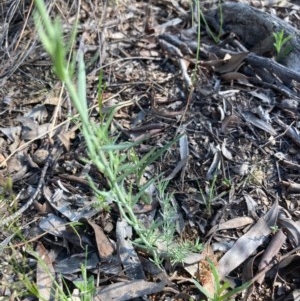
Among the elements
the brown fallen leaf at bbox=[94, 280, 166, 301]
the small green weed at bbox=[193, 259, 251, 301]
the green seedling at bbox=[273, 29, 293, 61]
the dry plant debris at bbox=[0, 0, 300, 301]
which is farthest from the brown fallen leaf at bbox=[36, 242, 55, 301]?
the green seedling at bbox=[273, 29, 293, 61]

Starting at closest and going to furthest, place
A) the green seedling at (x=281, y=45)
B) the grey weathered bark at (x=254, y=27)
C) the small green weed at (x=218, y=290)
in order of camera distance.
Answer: the small green weed at (x=218, y=290) < the green seedling at (x=281, y=45) < the grey weathered bark at (x=254, y=27)

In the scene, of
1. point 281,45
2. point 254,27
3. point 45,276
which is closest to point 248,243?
point 45,276

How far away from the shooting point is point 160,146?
205 centimetres

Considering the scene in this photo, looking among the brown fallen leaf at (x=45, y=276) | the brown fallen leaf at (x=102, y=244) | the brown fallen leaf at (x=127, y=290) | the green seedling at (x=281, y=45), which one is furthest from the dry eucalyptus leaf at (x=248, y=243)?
the green seedling at (x=281, y=45)

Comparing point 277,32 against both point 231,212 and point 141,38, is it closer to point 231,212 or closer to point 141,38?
point 141,38

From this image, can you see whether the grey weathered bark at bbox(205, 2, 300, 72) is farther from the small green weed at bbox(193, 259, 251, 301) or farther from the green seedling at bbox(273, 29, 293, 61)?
the small green weed at bbox(193, 259, 251, 301)

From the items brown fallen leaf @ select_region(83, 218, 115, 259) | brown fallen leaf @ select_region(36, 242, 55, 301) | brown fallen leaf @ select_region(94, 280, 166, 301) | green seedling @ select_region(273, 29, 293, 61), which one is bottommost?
brown fallen leaf @ select_region(94, 280, 166, 301)

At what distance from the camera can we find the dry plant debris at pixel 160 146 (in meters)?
1.75

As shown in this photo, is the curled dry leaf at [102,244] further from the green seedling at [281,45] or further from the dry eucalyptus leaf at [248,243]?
the green seedling at [281,45]

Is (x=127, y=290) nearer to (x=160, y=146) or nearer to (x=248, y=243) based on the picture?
(x=248, y=243)

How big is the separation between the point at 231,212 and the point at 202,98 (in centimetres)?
55

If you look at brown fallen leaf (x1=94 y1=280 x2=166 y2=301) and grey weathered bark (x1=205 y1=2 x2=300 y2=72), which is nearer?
brown fallen leaf (x1=94 y1=280 x2=166 y2=301)

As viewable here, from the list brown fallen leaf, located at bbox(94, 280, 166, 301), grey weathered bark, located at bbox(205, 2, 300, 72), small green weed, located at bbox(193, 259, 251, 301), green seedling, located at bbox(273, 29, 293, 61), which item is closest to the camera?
small green weed, located at bbox(193, 259, 251, 301)

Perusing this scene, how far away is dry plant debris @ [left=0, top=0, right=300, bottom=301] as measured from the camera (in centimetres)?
175
